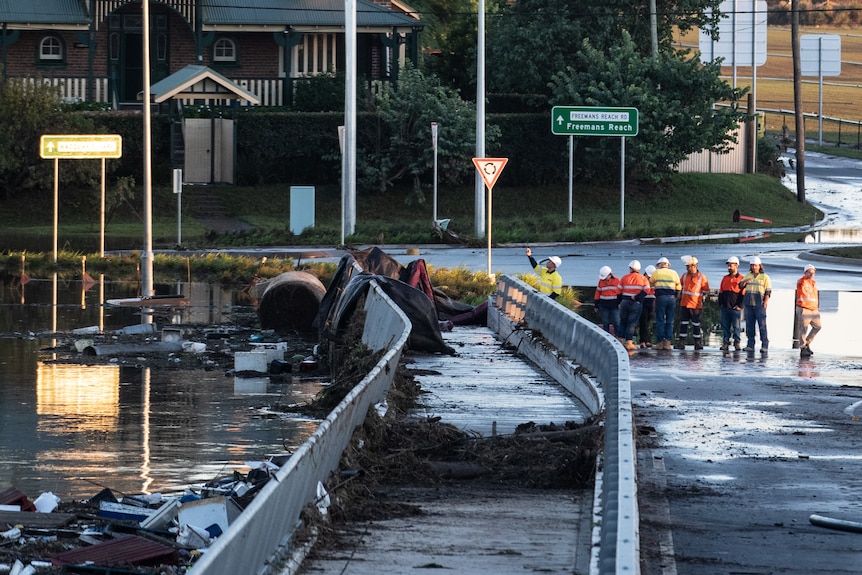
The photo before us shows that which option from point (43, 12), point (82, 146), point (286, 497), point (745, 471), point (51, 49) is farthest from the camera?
point (51, 49)

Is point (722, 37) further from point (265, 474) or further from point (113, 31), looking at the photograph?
point (265, 474)

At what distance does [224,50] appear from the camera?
55.3 meters

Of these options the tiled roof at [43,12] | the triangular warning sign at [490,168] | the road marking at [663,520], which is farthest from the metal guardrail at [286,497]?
the tiled roof at [43,12]

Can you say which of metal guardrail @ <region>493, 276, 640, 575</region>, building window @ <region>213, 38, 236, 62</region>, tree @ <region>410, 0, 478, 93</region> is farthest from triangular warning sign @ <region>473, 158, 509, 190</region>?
building window @ <region>213, 38, 236, 62</region>

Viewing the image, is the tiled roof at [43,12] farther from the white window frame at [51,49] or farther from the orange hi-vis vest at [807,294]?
the orange hi-vis vest at [807,294]

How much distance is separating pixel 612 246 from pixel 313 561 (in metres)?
32.8

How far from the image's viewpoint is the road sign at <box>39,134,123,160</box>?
33812 mm

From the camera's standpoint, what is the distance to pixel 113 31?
177ft

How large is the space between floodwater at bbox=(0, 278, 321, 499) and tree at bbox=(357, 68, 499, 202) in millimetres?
→ 27010

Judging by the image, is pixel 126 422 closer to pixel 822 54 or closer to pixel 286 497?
pixel 286 497

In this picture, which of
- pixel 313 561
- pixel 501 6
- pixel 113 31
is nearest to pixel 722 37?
pixel 501 6

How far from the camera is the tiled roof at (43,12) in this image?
51188 millimetres

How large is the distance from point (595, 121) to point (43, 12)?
65.4 feet

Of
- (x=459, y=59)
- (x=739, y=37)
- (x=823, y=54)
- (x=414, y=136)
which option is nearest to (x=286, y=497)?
(x=414, y=136)
